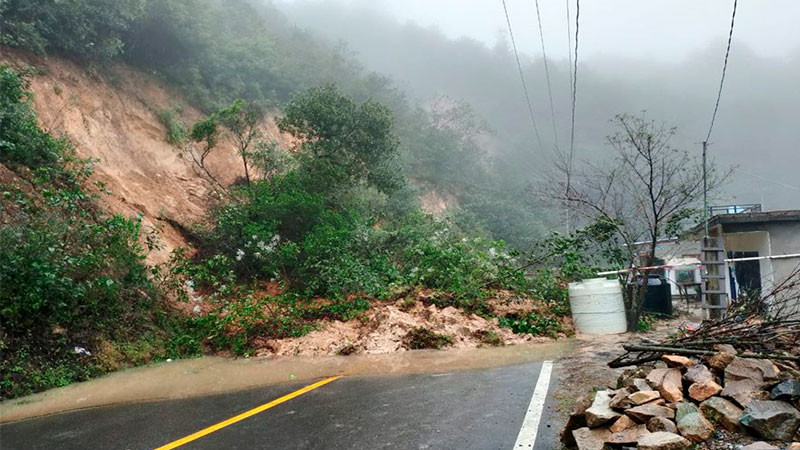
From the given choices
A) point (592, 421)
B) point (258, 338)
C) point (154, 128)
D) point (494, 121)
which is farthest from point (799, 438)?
point (494, 121)

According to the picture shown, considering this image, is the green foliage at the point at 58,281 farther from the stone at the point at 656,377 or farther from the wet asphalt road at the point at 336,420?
the stone at the point at 656,377

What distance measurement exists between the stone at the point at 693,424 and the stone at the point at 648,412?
6 centimetres

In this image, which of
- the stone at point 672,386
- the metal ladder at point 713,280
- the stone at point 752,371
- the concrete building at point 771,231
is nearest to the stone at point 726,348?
the stone at point 752,371

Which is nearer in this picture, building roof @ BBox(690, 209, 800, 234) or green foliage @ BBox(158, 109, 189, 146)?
building roof @ BBox(690, 209, 800, 234)

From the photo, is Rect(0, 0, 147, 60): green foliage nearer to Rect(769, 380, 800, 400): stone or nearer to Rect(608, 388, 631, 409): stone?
Rect(608, 388, 631, 409): stone

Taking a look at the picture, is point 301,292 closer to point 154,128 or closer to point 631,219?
point 631,219

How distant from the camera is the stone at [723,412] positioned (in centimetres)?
354

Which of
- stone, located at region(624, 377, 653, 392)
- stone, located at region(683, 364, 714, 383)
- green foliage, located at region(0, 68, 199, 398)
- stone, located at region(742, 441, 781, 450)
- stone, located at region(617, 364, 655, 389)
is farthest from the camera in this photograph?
green foliage, located at region(0, 68, 199, 398)

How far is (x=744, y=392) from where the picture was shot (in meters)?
3.77

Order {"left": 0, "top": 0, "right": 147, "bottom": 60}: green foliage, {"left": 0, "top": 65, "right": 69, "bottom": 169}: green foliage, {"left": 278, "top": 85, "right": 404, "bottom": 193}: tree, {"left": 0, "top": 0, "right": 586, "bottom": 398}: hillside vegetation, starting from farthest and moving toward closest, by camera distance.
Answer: {"left": 278, "top": 85, "right": 404, "bottom": 193}: tree → {"left": 0, "top": 0, "right": 147, "bottom": 60}: green foliage → {"left": 0, "top": 65, "right": 69, "bottom": 169}: green foliage → {"left": 0, "top": 0, "right": 586, "bottom": 398}: hillside vegetation

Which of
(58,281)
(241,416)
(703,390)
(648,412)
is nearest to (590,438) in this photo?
(648,412)

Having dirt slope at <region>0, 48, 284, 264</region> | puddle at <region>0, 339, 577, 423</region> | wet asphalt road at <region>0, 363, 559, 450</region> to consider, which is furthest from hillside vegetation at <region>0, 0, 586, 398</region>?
wet asphalt road at <region>0, 363, 559, 450</region>

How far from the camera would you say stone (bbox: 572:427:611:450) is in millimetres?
3607

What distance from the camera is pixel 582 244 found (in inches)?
487
